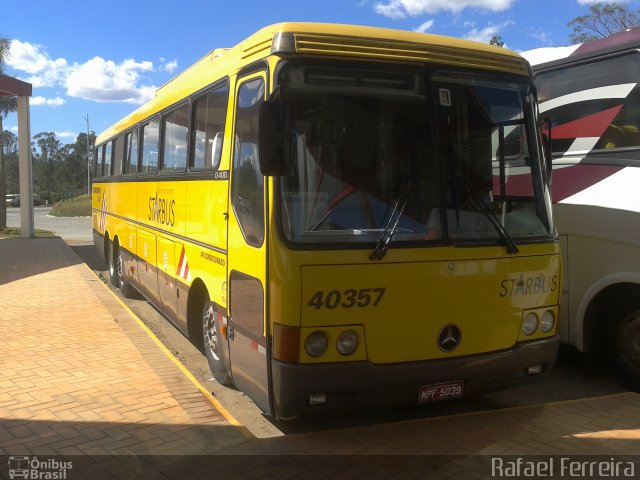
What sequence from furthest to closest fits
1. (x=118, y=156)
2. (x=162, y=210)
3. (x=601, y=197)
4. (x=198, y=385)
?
(x=118, y=156) → (x=162, y=210) → (x=601, y=197) → (x=198, y=385)

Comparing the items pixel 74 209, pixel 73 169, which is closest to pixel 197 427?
pixel 74 209

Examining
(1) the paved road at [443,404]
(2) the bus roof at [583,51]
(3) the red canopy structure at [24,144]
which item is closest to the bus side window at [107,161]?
(1) the paved road at [443,404]

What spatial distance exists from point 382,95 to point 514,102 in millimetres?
1202

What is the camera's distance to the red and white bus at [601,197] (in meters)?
5.53

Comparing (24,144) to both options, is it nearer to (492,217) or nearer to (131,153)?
(131,153)

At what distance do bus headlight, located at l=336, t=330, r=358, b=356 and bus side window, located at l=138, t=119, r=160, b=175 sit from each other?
4581 millimetres

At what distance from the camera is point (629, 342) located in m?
5.66

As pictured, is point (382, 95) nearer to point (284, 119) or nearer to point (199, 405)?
point (284, 119)

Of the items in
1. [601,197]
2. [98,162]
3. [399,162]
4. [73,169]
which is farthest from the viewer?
[73,169]

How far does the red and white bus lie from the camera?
5.53 metres

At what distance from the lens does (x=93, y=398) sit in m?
5.18

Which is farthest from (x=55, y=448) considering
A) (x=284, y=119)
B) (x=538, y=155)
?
(x=538, y=155)

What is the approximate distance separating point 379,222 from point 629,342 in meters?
3.21

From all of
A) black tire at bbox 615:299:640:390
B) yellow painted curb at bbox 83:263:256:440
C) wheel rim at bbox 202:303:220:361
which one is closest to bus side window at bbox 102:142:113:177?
yellow painted curb at bbox 83:263:256:440
